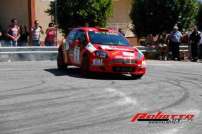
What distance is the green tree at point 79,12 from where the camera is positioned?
28906 millimetres

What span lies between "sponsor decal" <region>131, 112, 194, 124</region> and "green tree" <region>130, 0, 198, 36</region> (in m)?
→ 19.3

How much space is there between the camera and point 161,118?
9781mm

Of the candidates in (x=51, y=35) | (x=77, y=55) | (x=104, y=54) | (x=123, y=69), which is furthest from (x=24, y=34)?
(x=123, y=69)

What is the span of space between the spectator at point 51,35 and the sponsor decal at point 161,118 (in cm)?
1621

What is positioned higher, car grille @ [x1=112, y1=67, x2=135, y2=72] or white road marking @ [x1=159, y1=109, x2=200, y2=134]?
car grille @ [x1=112, y1=67, x2=135, y2=72]

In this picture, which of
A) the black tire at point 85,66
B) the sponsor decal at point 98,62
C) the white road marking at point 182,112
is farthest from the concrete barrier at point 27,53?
the white road marking at point 182,112

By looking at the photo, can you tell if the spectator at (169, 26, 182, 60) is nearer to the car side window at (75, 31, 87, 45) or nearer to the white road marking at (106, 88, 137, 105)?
the car side window at (75, 31, 87, 45)

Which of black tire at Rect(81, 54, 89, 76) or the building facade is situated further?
the building facade

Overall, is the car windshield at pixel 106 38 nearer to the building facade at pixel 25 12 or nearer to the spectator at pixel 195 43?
the spectator at pixel 195 43

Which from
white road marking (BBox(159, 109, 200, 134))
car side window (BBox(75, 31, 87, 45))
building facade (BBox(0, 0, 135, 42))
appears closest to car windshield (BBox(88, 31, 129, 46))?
car side window (BBox(75, 31, 87, 45))

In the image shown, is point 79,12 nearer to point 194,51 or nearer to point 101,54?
point 194,51

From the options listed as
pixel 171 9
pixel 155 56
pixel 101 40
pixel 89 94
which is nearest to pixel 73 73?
pixel 101 40

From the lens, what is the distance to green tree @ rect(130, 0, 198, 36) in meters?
29.2

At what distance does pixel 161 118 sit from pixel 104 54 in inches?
267
